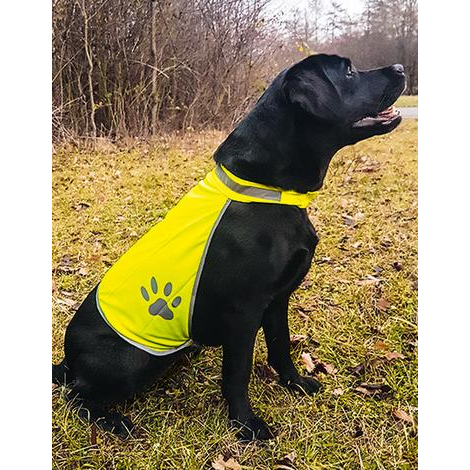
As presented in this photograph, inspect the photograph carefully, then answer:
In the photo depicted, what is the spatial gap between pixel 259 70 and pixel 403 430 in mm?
8788

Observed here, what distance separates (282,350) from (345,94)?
1.18m

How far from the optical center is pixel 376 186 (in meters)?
5.96

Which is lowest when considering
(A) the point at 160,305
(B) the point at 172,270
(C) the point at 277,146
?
(A) the point at 160,305

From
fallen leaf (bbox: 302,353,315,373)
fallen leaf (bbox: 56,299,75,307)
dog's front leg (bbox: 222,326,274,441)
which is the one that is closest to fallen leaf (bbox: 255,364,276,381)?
fallen leaf (bbox: 302,353,315,373)

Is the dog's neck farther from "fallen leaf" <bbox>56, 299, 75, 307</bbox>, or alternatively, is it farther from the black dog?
"fallen leaf" <bbox>56, 299, 75, 307</bbox>

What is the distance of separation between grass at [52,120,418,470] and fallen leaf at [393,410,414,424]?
15 mm

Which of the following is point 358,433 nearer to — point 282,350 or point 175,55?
point 282,350

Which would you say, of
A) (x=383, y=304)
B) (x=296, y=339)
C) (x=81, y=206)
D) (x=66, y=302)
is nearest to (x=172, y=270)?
(x=296, y=339)

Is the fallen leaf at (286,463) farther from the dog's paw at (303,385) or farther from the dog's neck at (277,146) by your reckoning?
the dog's neck at (277,146)

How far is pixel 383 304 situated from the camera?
121 inches

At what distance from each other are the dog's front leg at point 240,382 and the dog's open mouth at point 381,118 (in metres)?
0.95

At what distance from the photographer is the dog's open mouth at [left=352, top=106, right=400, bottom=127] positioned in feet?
6.64
